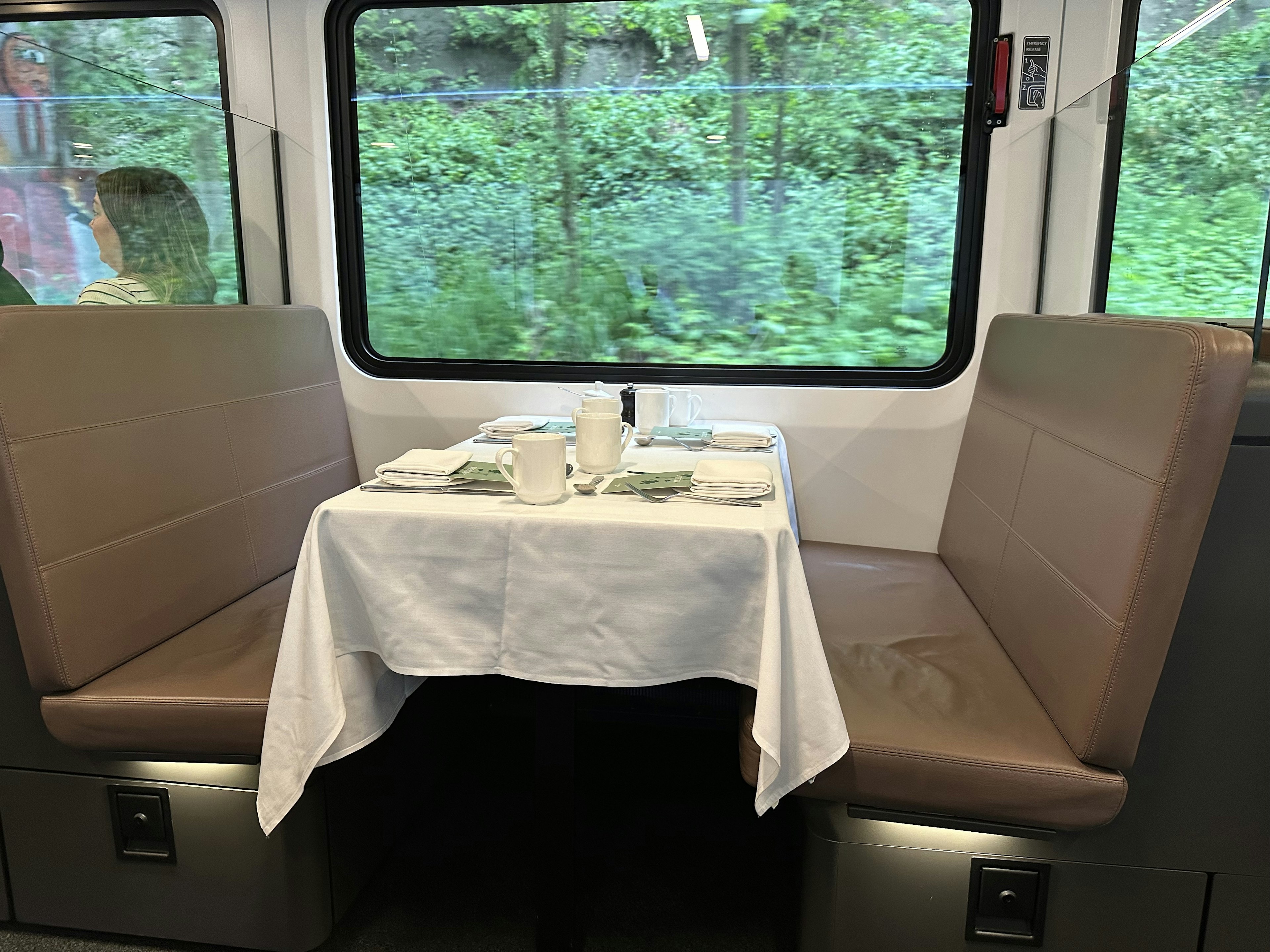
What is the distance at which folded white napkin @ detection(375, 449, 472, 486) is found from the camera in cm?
156

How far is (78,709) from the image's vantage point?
156 centimetres

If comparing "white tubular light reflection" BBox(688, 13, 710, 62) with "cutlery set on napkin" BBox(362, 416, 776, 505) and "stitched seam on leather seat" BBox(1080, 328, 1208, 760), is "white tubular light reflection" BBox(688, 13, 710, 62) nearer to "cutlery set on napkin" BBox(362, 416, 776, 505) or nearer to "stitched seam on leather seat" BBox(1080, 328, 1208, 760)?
"cutlery set on napkin" BBox(362, 416, 776, 505)

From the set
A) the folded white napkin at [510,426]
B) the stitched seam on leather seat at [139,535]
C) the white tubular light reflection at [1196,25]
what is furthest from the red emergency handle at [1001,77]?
the stitched seam on leather seat at [139,535]

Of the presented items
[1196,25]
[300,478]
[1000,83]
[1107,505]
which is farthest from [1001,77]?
[300,478]

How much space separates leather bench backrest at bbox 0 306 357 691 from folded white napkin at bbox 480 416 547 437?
1.80ft

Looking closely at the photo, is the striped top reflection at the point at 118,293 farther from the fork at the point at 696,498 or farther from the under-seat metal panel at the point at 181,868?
the fork at the point at 696,498

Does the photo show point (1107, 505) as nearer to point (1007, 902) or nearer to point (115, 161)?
point (1007, 902)

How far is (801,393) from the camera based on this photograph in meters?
2.62

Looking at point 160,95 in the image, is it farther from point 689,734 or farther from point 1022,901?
point 1022,901

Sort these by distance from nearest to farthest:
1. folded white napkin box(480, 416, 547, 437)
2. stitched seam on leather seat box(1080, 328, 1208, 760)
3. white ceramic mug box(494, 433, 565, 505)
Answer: stitched seam on leather seat box(1080, 328, 1208, 760)
white ceramic mug box(494, 433, 565, 505)
folded white napkin box(480, 416, 547, 437)

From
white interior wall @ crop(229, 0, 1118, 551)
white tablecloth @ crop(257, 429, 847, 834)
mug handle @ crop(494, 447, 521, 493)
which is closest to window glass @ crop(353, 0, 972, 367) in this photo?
white interior wall @ crop(229, 0, 1118, 551)

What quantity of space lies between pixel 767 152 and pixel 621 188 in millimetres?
456

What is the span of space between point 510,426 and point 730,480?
0.91m

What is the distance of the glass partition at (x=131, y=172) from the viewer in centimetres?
198
